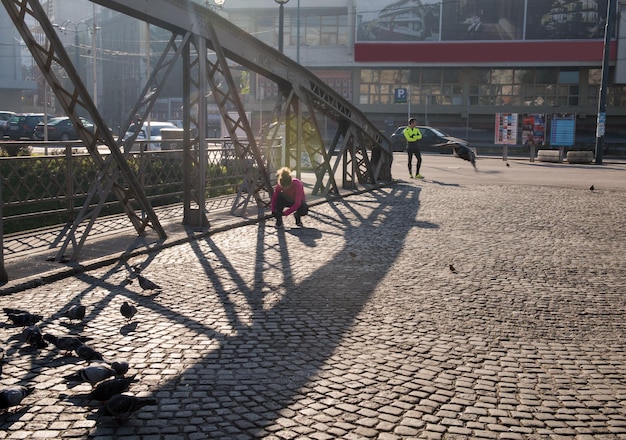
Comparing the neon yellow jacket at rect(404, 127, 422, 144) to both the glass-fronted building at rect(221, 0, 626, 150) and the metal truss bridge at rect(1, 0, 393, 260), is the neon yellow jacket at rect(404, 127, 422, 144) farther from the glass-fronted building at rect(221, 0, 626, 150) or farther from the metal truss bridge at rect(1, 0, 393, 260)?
the glass-fronted building at rect(221, 0, 626, 150)

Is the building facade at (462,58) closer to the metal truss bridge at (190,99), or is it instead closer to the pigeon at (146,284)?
the metal truss bridge at (190,99)

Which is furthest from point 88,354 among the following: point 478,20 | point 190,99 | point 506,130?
point 478,20

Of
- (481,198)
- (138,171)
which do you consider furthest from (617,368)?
(481,198)

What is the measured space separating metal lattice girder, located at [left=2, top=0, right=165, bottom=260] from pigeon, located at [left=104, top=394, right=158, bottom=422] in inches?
196

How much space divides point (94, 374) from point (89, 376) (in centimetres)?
3

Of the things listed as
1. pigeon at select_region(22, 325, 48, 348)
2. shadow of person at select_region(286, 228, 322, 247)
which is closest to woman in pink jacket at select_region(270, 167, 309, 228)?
shadow of person at select_region(286, 228, 322, 247)

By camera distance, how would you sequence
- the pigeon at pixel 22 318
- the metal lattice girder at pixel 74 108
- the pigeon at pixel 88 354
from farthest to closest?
the metal lattice girder at pixel 74 108 → the pigeon at pixel 22 318 → the pigeon at pixel 88 354

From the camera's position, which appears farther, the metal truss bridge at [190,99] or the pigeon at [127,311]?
the metal truss bridge at [190,99]

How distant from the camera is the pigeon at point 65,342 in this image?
5.11 m

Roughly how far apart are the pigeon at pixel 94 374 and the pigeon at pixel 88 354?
1.35 feet

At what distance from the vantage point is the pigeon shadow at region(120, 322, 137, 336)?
19.2ft

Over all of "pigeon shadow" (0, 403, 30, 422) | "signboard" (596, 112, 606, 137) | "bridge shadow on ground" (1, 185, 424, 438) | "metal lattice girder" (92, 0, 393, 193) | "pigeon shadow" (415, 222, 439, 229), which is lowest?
"pigeon shadow" (415, 222, 439, 229)

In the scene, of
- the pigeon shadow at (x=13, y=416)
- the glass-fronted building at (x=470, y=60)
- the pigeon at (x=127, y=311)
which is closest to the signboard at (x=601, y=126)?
the glass-fronted building at (x=470, y=60)

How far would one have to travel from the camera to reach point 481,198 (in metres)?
17.0
